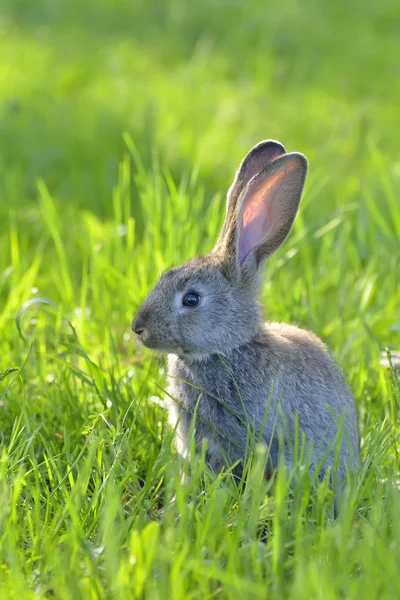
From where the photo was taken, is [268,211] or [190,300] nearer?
[190,300]

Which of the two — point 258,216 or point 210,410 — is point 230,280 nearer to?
point 258,216

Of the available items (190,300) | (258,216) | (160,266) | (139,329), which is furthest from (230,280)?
(160,266)

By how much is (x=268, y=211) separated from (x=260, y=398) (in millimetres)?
856

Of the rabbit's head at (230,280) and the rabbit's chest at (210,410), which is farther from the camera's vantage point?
the rabbit's head at (230,280)

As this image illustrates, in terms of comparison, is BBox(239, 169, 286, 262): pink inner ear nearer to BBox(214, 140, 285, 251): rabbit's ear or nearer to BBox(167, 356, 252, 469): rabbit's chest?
BBox(214, 140, 285, 251): rabbit's ear

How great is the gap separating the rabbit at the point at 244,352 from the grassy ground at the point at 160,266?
7.9 inches

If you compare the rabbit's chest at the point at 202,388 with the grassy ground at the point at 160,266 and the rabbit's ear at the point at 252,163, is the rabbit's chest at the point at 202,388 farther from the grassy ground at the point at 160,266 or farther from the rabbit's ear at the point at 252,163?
the rabbit's ear at the point at 252,163

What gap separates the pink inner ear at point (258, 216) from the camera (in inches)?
156

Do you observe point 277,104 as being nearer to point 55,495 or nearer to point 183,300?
→ point 183,300

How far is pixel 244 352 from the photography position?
12.4 feet

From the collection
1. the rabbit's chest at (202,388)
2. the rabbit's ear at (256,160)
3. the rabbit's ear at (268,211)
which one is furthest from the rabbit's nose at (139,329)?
the rabbit's ear at (256,160)

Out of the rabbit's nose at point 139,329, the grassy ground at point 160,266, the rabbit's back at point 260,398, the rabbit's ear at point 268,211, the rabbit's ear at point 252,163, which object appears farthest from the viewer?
the rabbit's ear at point 252,163

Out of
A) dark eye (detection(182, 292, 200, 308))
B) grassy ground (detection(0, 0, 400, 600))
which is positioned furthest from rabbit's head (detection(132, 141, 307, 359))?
grassy ground (detection(0, 0, 400, 600))

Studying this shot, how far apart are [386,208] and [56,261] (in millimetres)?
2619
